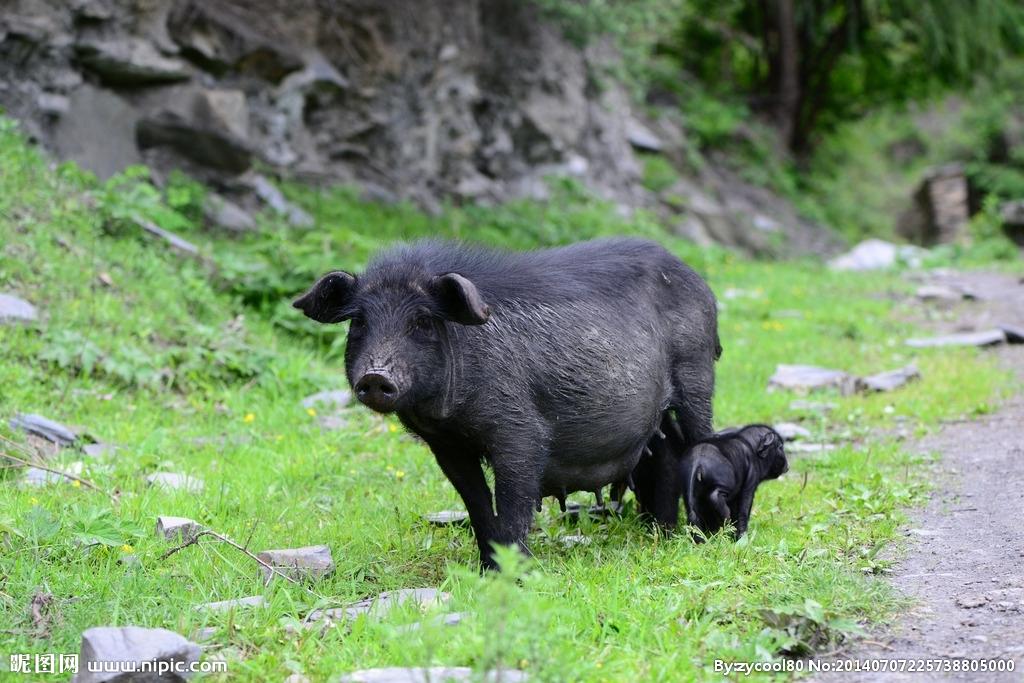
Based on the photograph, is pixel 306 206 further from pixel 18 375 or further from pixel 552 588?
pixel 552 588

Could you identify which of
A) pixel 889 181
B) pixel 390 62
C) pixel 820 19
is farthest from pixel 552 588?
pixel 889 181

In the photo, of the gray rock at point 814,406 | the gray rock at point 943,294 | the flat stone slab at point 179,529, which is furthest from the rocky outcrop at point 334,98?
the flat stone slab at point 179,529

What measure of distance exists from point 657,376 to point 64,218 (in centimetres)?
582

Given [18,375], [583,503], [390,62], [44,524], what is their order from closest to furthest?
1. [44,524]
2. [583,503]
3. [18,375]
4. [390,62]

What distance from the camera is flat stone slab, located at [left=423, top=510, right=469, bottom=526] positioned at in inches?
232

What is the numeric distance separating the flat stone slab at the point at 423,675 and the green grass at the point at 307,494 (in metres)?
0.06

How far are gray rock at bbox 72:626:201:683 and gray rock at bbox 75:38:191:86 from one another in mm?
8461

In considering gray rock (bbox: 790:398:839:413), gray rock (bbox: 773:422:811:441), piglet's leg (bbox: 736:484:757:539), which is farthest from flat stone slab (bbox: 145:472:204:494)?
gray rock (bbox: 790:398:839:413)

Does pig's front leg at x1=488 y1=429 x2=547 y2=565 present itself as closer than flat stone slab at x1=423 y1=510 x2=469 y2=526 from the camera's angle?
Yes

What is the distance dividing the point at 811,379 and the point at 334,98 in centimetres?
741

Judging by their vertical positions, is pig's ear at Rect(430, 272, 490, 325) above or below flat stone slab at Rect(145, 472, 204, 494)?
above

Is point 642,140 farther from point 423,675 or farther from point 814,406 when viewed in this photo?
point 423,675

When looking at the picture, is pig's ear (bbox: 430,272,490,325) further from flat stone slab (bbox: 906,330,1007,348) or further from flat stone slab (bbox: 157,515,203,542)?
flat stone slab (bbox: 906,330,1007,348)

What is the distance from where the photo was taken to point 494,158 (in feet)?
55.0
